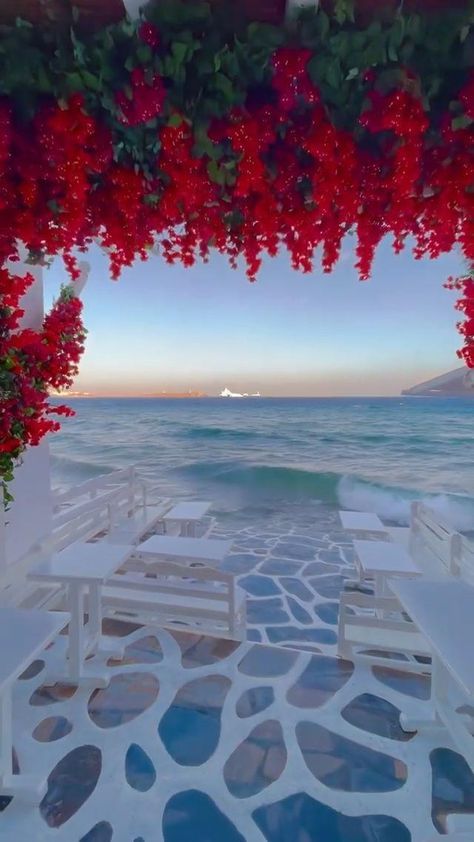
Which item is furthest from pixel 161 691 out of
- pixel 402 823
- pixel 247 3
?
pixel 247 3

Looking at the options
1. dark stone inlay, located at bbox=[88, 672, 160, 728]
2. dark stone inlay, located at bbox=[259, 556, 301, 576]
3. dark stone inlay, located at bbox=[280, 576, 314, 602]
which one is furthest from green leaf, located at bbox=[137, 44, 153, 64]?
dark stone inlay, located at bbox=[259, 556, 301, 576]

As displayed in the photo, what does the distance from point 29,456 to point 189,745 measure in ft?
9.26

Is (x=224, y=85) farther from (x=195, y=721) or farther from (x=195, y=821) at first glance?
(x=195, y=721)

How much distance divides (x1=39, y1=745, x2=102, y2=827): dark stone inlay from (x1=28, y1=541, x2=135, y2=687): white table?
603 mm

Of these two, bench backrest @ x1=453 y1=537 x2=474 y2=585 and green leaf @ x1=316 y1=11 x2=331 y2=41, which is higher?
green leaf @ x1=316 y1=11 x2=331 y2=41

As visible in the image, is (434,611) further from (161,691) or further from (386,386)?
(386,386)

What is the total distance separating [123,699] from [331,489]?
1381 cm

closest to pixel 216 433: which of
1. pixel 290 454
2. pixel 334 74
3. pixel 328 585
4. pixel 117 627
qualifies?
pixel 290 454

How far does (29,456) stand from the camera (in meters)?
4.21

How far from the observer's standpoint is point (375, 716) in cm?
290

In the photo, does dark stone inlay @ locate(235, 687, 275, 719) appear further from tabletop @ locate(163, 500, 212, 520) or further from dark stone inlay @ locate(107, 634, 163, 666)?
tabletop @ locate(163, 500, 212, 520)

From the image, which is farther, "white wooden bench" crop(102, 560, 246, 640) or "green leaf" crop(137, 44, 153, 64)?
"white wooden bench" crop(102, 560, 246, 640)

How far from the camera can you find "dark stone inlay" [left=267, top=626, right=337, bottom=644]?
4328 mm

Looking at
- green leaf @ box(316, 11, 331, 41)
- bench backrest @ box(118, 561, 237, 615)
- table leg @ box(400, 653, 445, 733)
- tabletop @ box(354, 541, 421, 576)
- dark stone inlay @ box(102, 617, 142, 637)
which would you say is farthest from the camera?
tabletop @ box(354, 541, 421, 576)
